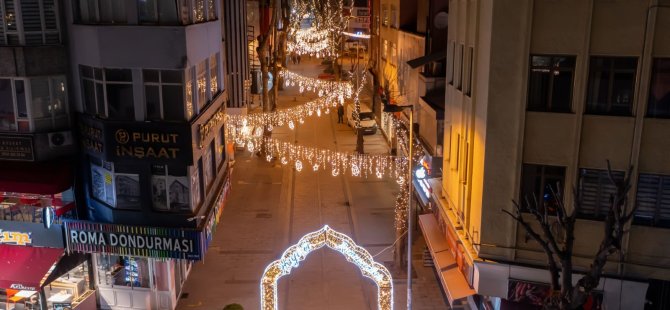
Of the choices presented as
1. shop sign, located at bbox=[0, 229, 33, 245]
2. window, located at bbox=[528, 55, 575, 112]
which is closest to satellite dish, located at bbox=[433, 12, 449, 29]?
window, located at bbox=[528, 55, 575, 112]

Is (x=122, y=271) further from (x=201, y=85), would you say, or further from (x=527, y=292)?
(x=527, y=292)

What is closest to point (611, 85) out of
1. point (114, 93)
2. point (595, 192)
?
point (595, 192)

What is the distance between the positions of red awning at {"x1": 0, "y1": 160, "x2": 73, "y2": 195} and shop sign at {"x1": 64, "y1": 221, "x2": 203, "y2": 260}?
1.34 metres

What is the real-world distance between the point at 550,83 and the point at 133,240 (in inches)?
509

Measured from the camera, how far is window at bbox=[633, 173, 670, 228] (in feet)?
46.3

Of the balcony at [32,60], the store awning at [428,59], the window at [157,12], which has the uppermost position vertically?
the window at [157,12]

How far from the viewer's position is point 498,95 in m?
14.9

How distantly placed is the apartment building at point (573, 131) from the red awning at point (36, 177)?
1241 cm

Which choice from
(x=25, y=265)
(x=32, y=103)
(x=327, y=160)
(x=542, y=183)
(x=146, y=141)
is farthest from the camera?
(x=327, y=160)

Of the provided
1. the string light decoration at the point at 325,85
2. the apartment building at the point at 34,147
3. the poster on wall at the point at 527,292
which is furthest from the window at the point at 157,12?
the string light decoration at the point at 325,85

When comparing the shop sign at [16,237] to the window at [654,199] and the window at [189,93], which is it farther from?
the window at [654,199]

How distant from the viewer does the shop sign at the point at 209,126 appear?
1895 cm

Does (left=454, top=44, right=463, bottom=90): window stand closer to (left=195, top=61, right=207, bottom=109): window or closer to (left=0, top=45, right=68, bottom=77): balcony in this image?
(left=195, top=61, right=207, bottom=109): window

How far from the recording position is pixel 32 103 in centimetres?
1791
